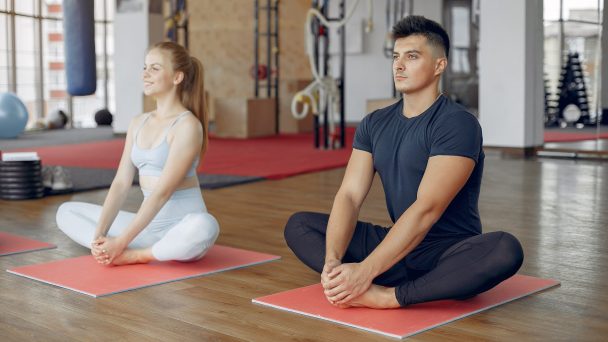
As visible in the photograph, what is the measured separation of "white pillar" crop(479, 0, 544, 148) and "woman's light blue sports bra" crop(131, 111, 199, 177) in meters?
4.58

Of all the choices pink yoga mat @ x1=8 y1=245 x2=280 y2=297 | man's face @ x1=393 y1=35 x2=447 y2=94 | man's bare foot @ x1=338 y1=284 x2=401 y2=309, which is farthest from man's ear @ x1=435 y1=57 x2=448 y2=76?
pink yoga mat @ x1=8 y1=245 x2=280 y2=297

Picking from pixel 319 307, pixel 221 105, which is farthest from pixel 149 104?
pixel 319 307

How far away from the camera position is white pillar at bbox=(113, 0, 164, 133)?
9094 mm

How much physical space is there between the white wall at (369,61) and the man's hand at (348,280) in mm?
9539

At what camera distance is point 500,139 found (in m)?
7.19

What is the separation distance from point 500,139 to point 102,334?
5474 mm

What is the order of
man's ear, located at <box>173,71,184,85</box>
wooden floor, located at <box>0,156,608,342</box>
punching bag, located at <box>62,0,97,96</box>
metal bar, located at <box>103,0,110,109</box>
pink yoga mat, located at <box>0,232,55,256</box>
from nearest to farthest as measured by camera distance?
wooden floor, located at <box>0,156,608,342</box>, man's ear, located at <box>173,71,184,85</box>, punching bag, located at <box>62,0,97,96</box>, pink yoga mat, located at <box>0,232,55,256</box>, metal bar, located at <box>103,0,110,109</box>

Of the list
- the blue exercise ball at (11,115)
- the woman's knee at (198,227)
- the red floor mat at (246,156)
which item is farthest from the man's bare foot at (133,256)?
the blue exercise ball at (11,115)

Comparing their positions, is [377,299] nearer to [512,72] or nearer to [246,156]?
[246,156]

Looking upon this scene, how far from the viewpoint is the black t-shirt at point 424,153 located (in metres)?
2.36

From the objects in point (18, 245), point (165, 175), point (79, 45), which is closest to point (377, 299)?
point (165, 175)

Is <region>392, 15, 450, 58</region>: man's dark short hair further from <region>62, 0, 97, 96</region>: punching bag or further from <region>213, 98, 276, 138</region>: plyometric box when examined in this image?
<region>213, 98, 276, 138</region>: plyometric box

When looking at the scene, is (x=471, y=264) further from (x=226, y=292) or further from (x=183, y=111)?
(x=183, y=111)

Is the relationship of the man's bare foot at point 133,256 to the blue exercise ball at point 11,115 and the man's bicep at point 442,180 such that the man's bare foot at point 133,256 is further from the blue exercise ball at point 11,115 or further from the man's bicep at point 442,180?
the blue exercise ball at point 11,115
